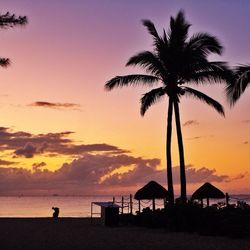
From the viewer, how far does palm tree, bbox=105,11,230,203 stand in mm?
28688

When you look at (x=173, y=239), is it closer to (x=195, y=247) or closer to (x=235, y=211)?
(x=195, y=247)

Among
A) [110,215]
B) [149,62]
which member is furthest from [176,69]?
[110,215]

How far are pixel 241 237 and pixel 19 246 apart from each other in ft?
28.2

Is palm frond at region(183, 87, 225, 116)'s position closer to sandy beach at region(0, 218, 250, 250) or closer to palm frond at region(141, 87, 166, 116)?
palm frond at region(141, 87, 166, 116)

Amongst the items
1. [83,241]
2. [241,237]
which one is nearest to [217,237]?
[241,237]

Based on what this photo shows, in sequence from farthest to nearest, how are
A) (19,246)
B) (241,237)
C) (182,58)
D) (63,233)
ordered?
(182,58) → (63,233) → (241,237) → (19,246)

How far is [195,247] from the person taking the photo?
16812 millimetres

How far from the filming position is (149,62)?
28828 millimetres

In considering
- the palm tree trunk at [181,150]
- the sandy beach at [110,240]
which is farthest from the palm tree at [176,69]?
Answer: the sandy beach at [110,240]

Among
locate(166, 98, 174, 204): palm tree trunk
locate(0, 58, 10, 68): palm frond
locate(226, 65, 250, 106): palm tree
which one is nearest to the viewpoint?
locate(0, 58, 10, 68): palm frond

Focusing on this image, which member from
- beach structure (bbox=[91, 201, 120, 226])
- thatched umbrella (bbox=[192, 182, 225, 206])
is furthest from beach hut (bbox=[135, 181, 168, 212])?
beach structure (bbox=[91, 201, 120, 226])

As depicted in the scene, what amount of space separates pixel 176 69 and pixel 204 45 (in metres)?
2.19

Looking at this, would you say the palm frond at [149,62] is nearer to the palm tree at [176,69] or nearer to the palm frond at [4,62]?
the palm tree at [176,69]

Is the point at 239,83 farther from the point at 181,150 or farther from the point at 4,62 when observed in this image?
the point at 4,62
